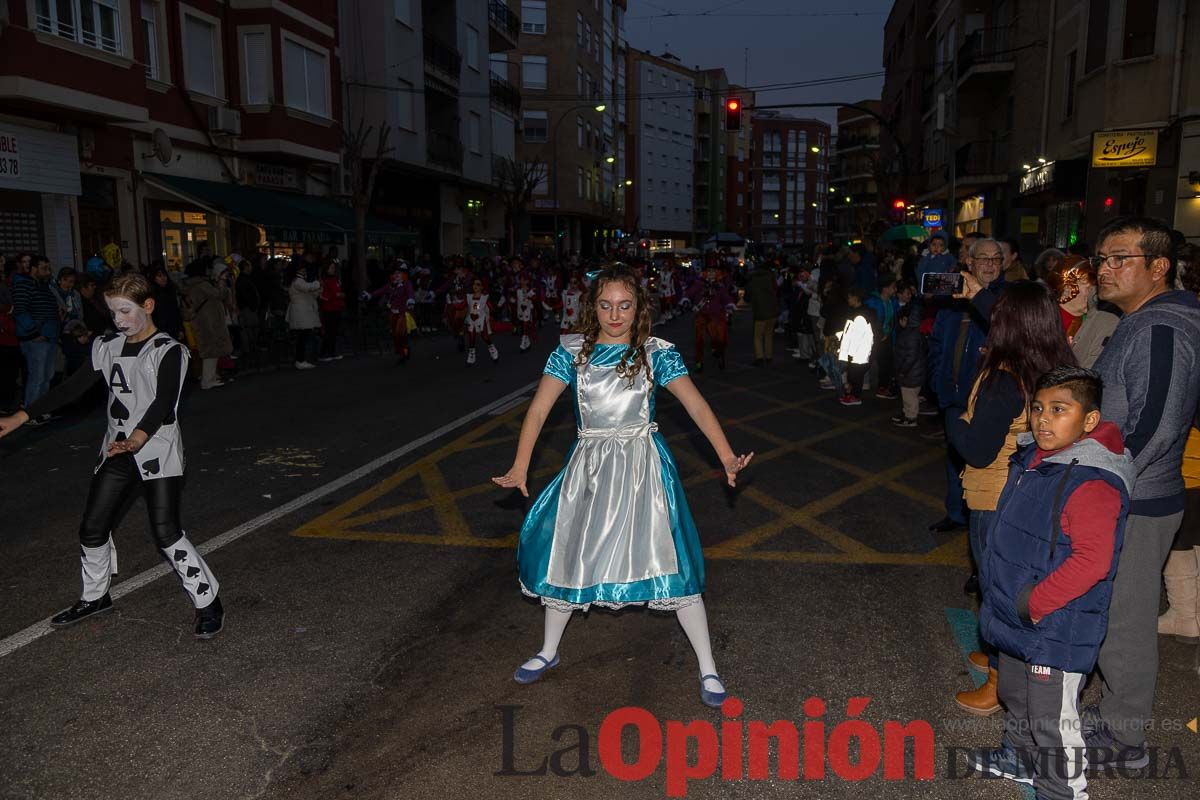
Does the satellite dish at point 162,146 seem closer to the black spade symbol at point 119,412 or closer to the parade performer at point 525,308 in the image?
the parade performer at point 525,308

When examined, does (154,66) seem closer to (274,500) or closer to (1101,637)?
(274,500)

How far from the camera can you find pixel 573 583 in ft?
12.7

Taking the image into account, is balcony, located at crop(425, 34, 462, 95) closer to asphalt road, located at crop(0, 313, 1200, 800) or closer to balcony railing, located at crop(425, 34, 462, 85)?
balcony railing, located at crop(425, 34, 462, 85)

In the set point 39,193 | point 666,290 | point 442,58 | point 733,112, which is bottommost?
point 666,290

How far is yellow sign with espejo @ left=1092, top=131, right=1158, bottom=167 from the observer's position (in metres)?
17.2

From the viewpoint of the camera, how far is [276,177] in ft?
77.0

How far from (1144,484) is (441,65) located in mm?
33016

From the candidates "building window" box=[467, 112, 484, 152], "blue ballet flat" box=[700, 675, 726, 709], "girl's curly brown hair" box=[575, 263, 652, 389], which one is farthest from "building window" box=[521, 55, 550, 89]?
"blue ballet flat" box=[700, 675, 726, 709]

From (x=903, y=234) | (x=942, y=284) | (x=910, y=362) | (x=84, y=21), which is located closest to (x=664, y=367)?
(x=942, y=284)

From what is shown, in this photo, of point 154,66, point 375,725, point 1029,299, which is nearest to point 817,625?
point 1029,299

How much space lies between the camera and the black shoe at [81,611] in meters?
4.69

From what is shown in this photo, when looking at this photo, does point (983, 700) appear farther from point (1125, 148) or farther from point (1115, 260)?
point (1125, 148)

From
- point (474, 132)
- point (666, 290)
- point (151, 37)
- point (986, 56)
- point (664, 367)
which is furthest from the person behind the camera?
point (474, 132)

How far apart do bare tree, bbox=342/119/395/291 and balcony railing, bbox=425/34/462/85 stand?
544 cm
